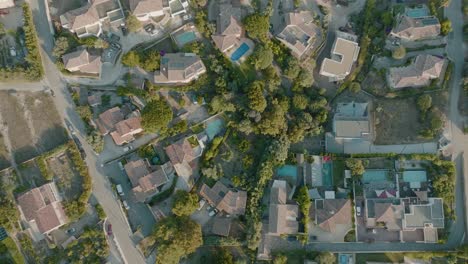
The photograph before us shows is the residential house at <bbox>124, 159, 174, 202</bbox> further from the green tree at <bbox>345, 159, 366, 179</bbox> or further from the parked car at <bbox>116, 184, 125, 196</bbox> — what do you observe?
the green tree at <bbox>345, 159, 366, 179</bbox>

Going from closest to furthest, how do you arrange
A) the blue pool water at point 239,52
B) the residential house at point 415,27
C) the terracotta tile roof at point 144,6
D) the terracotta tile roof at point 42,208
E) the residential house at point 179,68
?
the terracotta tile roof at point 42,208 → the residential house at point 179,68 → the terracotta tile roof at point 144,6 → the residential house at point 415,27 → the blue pool water at point 239,52

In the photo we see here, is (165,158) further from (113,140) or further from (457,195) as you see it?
(457,195)

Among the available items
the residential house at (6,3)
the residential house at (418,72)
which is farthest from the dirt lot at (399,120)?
the residential house at (6,3)

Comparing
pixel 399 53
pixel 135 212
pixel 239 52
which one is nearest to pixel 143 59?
pixel 239 52

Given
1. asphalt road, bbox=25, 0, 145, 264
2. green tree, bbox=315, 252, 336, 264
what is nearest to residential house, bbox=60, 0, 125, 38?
asphalt road, bbox=25, 0, 145, 264

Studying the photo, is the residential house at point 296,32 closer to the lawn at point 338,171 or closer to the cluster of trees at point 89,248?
the lawn at point 338,171

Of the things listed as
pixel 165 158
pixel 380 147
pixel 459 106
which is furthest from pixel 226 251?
pixel 459 106
